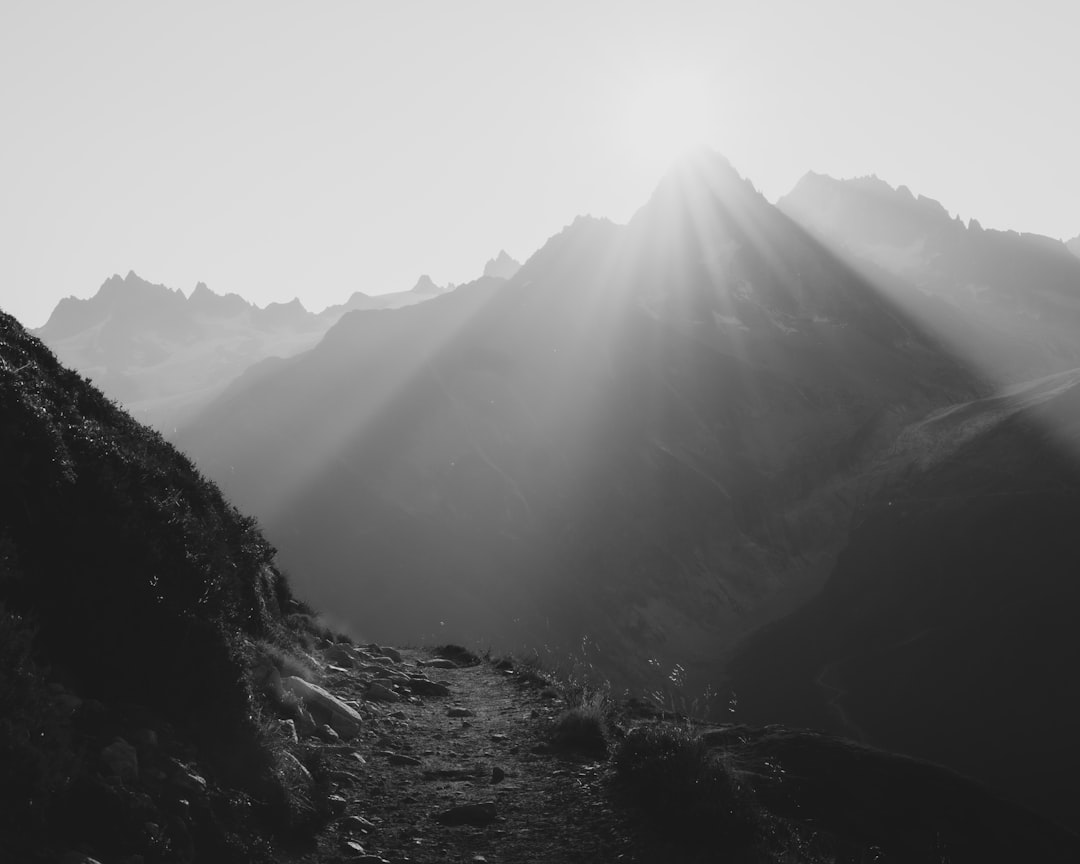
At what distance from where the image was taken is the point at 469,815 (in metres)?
8.96

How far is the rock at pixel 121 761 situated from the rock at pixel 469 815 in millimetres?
4045

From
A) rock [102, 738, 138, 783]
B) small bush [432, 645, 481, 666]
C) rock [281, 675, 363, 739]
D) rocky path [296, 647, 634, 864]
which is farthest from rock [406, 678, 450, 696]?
rock [102, 738, 138, 783]

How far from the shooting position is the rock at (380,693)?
15.9 meters

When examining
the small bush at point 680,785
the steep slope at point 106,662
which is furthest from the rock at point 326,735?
the small bush at point 680,785

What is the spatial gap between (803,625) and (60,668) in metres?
126

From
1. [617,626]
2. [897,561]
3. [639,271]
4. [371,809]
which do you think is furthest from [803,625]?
[371,809]

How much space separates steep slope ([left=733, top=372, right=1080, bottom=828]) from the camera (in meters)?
72.0

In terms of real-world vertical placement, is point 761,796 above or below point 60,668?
below

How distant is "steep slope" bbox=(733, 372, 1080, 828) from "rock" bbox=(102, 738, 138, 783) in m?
68.4

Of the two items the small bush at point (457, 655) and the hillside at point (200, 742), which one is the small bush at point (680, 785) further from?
the small bush at point (457, 655)

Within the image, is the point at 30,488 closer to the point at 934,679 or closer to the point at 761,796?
the point at 761,796

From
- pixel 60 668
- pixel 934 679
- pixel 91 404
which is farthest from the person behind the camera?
pixel 934 679

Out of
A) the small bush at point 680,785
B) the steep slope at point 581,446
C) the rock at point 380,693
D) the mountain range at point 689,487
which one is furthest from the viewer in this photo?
the steep slope at point 581,446

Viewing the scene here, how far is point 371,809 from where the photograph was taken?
29.0 ft
